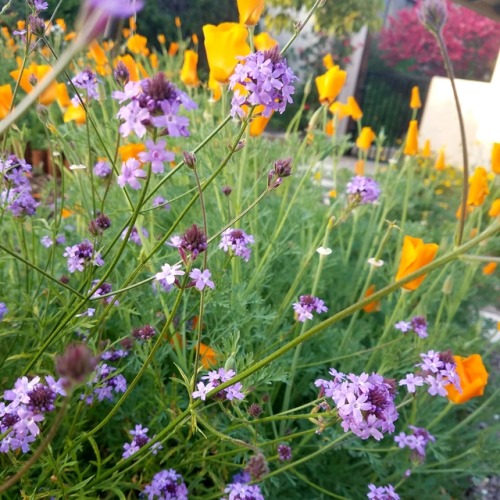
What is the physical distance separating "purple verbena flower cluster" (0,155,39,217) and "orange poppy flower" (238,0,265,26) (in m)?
0.60

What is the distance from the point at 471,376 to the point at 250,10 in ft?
3.15

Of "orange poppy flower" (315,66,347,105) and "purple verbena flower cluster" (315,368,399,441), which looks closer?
"purple verbena flower cluster" (315,368,399,441)

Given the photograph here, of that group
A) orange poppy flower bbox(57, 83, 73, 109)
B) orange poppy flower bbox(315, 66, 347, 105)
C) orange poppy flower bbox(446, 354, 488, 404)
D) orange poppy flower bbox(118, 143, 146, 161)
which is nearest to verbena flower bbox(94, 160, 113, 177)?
orange poppy flower bbox(118, 143, 146, 161)

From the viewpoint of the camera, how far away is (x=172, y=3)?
6.75 m

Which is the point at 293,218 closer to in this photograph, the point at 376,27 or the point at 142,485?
the point at 142,485

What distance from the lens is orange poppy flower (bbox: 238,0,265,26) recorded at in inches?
45.1

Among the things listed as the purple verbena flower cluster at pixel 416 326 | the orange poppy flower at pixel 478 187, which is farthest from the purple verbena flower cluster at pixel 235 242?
the orange poppy flower at pixel 478 187

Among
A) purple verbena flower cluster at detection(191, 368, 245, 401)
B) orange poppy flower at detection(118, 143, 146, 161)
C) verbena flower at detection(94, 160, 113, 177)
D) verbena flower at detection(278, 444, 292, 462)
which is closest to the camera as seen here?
purple verbena flower cluster at detection(191, 368, 245, 401)

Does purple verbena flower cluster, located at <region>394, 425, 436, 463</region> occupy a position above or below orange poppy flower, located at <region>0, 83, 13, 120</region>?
below

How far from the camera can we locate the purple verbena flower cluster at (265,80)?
708mm

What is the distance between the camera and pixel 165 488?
3.32 feet

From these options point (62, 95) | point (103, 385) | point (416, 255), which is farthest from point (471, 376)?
point (62, 95)

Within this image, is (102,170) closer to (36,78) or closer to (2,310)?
(36,78)

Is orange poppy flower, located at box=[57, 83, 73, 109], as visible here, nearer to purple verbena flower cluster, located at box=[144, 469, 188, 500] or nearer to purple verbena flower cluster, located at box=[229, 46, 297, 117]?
purple verbena flower cluster, located at box=[229, 46, 297, 117]
